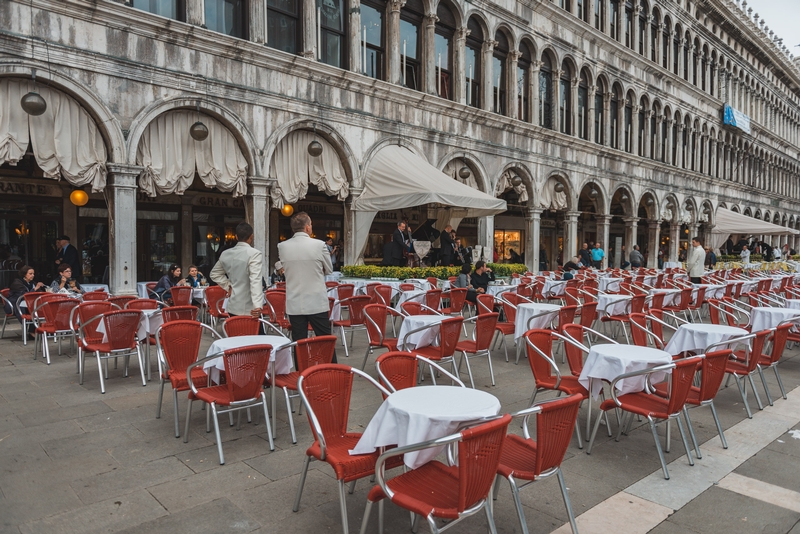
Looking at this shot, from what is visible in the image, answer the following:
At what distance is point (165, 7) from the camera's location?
12.6 metres

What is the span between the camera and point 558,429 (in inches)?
122

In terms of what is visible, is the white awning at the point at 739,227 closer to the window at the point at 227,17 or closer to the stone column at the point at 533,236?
the stone column at the point at 533,236

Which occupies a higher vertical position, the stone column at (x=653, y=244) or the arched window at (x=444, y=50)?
the arched window at (x=444, y=50)

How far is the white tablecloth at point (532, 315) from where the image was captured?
7539 mm

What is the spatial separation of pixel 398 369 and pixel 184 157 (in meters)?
10.6

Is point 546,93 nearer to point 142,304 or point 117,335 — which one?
point 142,304

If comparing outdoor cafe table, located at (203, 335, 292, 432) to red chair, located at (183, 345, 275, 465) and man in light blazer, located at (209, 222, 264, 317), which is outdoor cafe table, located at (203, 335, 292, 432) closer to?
red chair, located at (183, 345, 275, 465)

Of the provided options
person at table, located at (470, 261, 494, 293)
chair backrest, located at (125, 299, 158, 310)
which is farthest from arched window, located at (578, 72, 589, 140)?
chair backrest, located at (125, 299, 158, 310)

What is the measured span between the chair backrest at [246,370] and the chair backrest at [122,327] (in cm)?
248

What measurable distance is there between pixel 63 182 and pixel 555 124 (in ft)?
59.6

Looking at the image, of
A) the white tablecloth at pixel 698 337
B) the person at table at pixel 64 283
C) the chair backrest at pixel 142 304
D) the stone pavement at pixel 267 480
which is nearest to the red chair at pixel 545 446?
the stone pavement at pixel 267 480

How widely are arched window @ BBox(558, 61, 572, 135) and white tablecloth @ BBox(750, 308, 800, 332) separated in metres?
17.5

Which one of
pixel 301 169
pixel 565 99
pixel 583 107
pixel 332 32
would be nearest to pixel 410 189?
pixel 301 169

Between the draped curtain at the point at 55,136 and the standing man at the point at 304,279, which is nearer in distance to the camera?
the standing man at the point at 304,279
